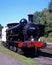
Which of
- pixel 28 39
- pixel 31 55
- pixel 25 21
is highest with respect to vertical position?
pixel 25 21

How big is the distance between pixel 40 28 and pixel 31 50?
6.80 ft

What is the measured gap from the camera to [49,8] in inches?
A: 2840

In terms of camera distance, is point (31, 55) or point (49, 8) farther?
point (49, 8)

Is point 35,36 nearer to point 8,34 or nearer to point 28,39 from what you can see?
point 28,39

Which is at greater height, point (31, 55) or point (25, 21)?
point (25, 21)

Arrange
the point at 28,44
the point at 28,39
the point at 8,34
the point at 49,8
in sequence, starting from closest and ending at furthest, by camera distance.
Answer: the point at 28,44
the point at 28,39
the point at 8,34
the point at 49,8

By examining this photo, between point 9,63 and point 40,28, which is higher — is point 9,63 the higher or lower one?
the lower one

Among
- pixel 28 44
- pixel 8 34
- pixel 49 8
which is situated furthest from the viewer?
pixel 49 8

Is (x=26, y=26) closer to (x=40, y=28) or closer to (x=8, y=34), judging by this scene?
(x=40, y=28)

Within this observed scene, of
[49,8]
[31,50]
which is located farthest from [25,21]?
[49,8]

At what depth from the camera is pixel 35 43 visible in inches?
836

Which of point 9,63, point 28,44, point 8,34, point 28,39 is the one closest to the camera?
point 9,63

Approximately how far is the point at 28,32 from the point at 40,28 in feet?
4.45

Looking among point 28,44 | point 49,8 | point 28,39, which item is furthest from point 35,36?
point 49,8
